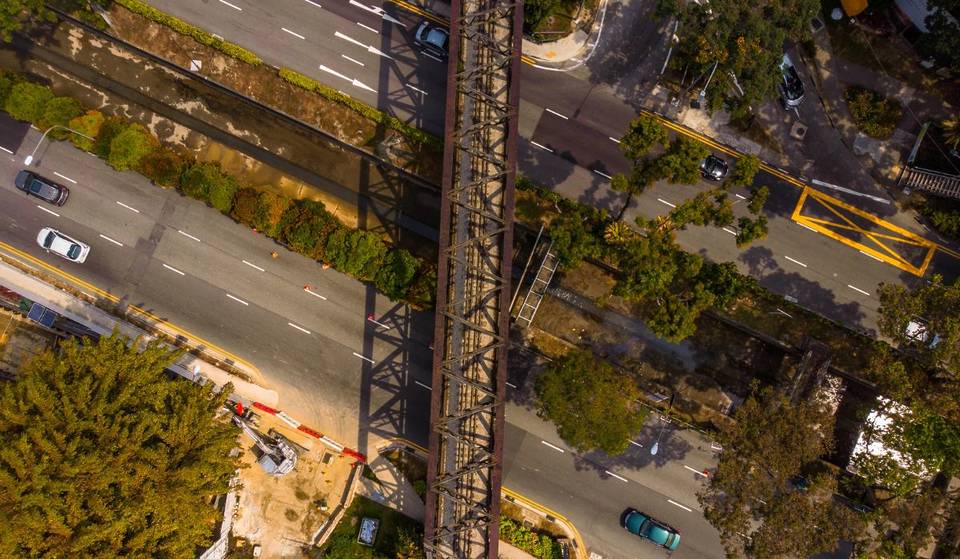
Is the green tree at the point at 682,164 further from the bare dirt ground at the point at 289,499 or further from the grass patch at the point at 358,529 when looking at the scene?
the bare dirt ground at the point at 289,499

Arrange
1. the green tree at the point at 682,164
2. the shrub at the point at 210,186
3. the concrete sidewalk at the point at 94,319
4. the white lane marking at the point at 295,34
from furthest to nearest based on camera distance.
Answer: the white lane marking at the point at 295,34 < the concrete sidewalk at the point at 94,319 < the shrub at the point at 210,186 < the green tree at the point at 682,164

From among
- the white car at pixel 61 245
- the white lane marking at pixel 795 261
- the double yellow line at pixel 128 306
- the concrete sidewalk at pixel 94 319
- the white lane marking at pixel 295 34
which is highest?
the white lane marking at pixel 295 34

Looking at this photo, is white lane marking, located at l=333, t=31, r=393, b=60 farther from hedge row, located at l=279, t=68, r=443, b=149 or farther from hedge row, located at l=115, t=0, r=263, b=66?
hedge row, located at l=115, t=0, r=263, b=66

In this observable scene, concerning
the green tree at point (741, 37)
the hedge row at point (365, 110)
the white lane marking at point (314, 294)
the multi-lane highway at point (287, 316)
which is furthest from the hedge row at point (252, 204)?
the green tree at point (741, 37)

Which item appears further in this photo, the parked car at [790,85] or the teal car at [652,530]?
the parked car at [790,85]

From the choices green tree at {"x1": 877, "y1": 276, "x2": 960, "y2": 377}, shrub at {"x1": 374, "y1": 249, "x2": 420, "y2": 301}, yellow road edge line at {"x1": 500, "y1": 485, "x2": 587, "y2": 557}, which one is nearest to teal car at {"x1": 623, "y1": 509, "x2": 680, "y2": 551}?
yellow road edge line at {"x1": 500, "y1": 485, "x2": 587, "y2": 557}

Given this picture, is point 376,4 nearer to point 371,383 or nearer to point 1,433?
point 371,383
